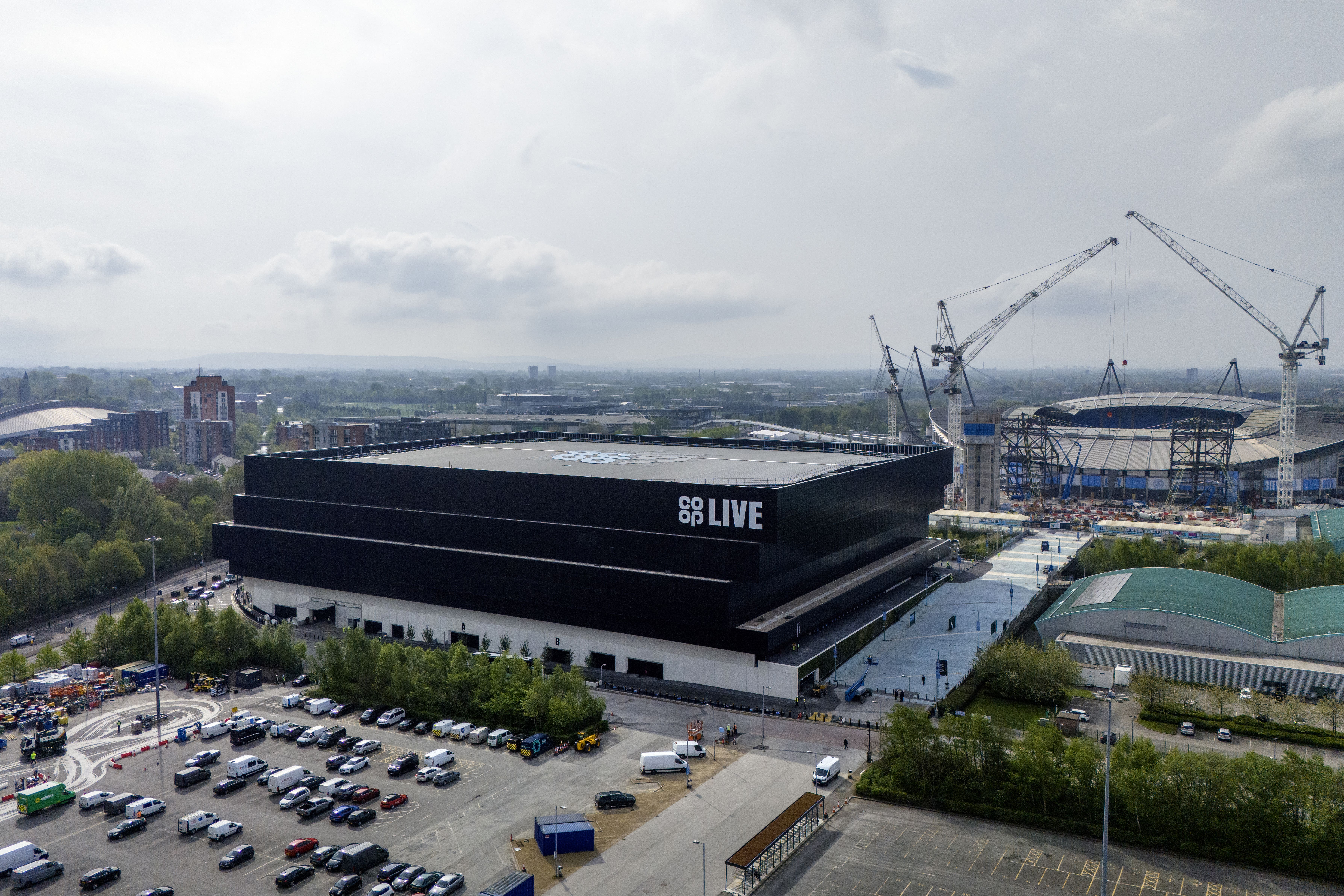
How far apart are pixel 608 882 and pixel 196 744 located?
31913mm

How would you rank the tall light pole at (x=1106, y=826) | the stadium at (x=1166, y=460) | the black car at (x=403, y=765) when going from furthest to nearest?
the stadium at (x=1166, y=460) < the black car at (x=403, y=765) < the tall light pole at (x=1106, y=826)

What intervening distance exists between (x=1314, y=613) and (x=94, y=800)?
86.7m

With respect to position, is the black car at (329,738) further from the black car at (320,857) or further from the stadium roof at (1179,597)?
the stadium roof at (1179,597)

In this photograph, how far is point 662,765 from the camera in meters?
52.1

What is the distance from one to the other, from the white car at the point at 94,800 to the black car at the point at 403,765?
1421 cm

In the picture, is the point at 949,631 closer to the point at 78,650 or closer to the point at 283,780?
the point at 283,780

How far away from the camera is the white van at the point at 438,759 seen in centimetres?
5231

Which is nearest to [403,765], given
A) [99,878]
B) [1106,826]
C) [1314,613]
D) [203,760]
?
[203,760]

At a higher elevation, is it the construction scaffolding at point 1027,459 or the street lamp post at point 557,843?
the construction scaffolding at point 1027,459

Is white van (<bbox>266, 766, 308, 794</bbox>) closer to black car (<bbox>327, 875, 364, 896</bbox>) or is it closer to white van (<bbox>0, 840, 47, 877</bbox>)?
white van (<bbox>0, 840, 47, 877</bbox>)

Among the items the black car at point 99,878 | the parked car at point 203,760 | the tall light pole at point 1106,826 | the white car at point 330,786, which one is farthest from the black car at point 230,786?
the tall light pole at point 1106,826

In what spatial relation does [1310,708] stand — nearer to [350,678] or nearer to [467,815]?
[467,815]

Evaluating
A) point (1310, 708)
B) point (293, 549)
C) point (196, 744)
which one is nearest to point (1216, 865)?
point (1310, 708)

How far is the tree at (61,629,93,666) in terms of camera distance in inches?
2876
